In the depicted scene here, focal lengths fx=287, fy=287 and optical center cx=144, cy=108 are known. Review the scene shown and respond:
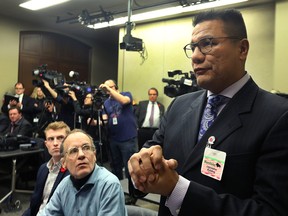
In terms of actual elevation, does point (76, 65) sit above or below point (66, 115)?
above

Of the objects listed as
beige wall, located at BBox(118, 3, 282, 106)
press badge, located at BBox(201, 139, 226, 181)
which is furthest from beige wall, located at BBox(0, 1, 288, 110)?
press badge, located at BBox(201, 139, 226, 181)

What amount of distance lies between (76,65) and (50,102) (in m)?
3.79

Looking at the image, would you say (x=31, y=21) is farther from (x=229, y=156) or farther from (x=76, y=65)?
(x=229, y=156)

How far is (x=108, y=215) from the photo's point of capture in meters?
1.47

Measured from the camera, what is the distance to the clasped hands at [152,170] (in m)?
0.66

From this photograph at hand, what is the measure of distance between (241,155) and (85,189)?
1.05 m

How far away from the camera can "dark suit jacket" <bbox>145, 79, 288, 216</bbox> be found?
703 millimetres

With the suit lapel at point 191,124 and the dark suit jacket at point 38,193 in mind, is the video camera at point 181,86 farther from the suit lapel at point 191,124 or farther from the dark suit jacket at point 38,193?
the suit lapel at point 191,124

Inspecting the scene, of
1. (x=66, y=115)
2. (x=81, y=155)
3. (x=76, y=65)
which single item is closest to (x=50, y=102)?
(x=66, y=115)

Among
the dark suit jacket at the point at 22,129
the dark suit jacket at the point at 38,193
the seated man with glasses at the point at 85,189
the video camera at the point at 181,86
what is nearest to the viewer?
the seated man with glasses at the point at 85,189

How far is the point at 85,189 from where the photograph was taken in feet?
5.23

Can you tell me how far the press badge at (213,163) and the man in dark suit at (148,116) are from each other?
14.6 ft

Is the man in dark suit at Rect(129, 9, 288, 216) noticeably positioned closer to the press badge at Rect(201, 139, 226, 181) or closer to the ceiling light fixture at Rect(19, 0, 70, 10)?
the press badge at Rect(201, 139, 226, 181)

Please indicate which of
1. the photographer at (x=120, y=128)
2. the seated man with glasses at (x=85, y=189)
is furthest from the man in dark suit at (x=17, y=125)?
the seated man with glasses at (x=85, y=189)
